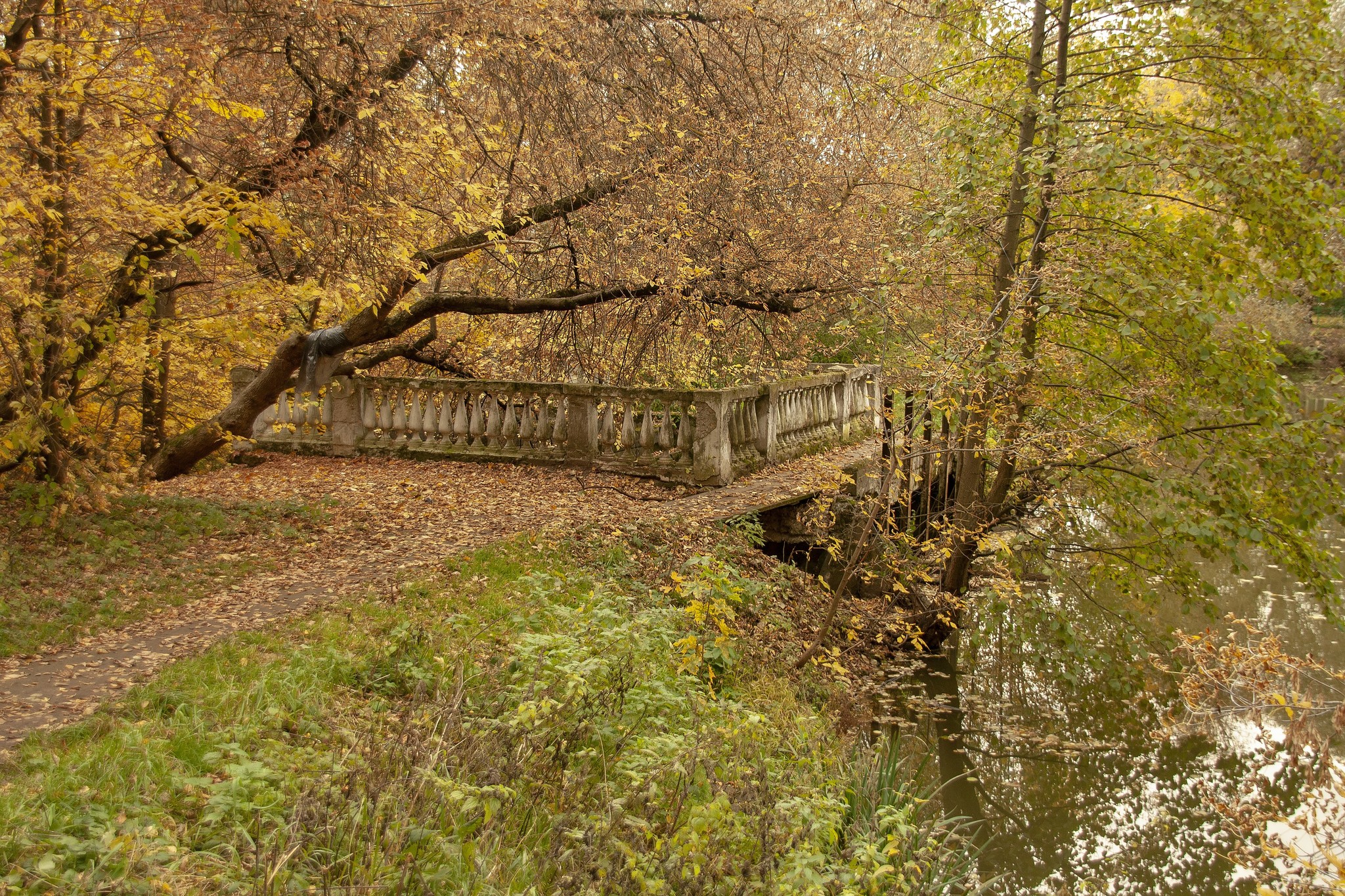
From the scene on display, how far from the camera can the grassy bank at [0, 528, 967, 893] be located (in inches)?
125

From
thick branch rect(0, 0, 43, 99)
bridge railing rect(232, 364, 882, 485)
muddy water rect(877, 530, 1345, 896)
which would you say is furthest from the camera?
bridge railing rect(232, 364, 882, 485)

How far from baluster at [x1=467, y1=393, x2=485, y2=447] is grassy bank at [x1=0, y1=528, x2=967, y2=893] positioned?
5340 mm

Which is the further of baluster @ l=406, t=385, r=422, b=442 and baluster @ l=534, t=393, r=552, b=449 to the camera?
baluster @ l=406, t=385, r=422, b=442

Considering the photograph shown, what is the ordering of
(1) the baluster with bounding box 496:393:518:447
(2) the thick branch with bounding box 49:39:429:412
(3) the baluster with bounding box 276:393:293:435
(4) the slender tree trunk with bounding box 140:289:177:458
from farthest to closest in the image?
(3) the baluster with bounding box 276:393:293:435 → (1) the baluster with bounding box 496:393:518:447 → (4) the slender tree trunk with bounding box 140:289:177:458 → (2) the thick branch with bounding box 49:39:429:412

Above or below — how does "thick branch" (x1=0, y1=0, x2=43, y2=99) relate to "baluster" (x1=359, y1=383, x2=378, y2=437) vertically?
above

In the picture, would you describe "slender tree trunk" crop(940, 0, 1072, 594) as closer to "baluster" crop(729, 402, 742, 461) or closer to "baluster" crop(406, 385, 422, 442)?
"baluster" crop(729, 402, 742, 461)

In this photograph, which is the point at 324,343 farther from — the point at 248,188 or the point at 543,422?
the point at 248,188

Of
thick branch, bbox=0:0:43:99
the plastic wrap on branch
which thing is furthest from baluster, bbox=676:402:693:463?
thick branch, bbox=0:0:43:99

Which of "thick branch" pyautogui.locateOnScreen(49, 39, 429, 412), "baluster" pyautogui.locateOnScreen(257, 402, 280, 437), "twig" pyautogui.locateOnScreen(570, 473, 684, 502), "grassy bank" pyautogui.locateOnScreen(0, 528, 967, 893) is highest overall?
"thick branch" pyautogui.locateOnScreen(49, 39, 429, 412)

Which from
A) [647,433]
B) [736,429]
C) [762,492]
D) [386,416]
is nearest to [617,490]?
[647,433]

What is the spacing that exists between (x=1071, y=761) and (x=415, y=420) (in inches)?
341

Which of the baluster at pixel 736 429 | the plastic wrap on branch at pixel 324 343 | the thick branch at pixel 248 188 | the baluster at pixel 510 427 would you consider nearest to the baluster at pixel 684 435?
the baluster at pixel 736 429

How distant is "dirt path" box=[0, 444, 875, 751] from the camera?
497cm

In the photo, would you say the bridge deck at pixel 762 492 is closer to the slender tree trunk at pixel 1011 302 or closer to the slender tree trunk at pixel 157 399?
the slender tree trunk at pixel 1011 302
